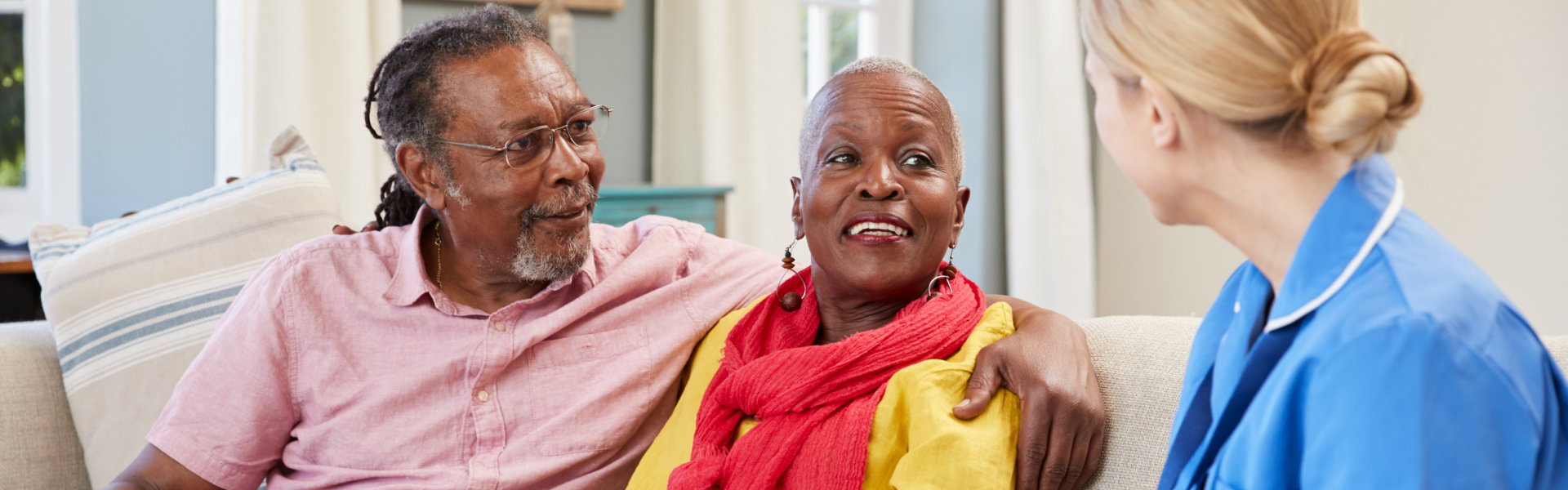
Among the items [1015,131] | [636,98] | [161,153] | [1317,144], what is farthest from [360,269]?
[1015,131]

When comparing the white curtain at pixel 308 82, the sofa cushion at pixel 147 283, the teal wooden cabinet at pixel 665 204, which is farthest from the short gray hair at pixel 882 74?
the white curtain at pixel 308 82

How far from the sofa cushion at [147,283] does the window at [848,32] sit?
8.59 ft

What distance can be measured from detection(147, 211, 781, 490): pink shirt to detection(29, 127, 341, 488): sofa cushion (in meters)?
0.30

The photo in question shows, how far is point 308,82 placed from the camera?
9.53 feet

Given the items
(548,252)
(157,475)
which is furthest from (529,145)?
(157,475)

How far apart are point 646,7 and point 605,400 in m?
2.43

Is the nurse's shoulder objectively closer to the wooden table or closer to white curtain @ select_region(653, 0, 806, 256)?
the wooden table

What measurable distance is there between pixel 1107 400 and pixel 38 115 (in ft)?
9.43

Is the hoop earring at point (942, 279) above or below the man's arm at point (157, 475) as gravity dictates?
above

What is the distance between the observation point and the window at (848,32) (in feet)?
14.1

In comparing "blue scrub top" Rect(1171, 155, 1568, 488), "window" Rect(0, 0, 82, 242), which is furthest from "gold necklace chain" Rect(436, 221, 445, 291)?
"window" Rect(0, 0, 82, 242)

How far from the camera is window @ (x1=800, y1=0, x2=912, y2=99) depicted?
4.31 meters

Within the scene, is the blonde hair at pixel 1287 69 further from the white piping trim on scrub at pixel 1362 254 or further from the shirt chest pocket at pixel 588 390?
the shirt chest pocket at pixel 588 390

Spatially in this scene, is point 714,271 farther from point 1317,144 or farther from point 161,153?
point 161,153
